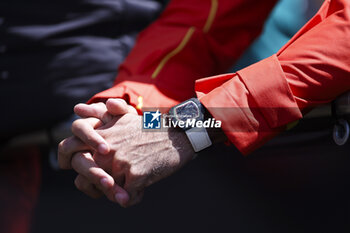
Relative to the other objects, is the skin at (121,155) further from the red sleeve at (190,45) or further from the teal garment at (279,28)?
the teal garment at (279,28)

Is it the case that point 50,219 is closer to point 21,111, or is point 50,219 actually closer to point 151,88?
point 21,111

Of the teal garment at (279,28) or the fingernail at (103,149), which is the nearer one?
the fingernail at (103,149)

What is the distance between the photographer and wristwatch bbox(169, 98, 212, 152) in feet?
2.79

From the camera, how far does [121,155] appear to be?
870 millimetres

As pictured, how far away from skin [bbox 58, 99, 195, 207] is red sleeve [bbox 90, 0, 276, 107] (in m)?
0.21

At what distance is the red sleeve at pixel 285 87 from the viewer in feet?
2.59

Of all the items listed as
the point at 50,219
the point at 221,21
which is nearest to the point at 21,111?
the point at 50,219

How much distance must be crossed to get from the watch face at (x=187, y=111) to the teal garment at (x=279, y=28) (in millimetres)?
443

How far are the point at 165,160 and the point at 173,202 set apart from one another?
30 cm

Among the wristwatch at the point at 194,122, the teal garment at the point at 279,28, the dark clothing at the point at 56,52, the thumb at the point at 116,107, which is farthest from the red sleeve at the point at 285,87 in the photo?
the dark clothing at the point at 56,52

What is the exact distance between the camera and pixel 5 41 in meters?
1.13

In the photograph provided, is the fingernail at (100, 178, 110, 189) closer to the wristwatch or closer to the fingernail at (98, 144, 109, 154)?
the fingernail at (98, 144, 109, 154)

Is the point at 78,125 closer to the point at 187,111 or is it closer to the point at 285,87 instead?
the point at 187,111

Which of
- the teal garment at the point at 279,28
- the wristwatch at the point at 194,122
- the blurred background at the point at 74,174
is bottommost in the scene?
the blurred background at the point at 74,174
